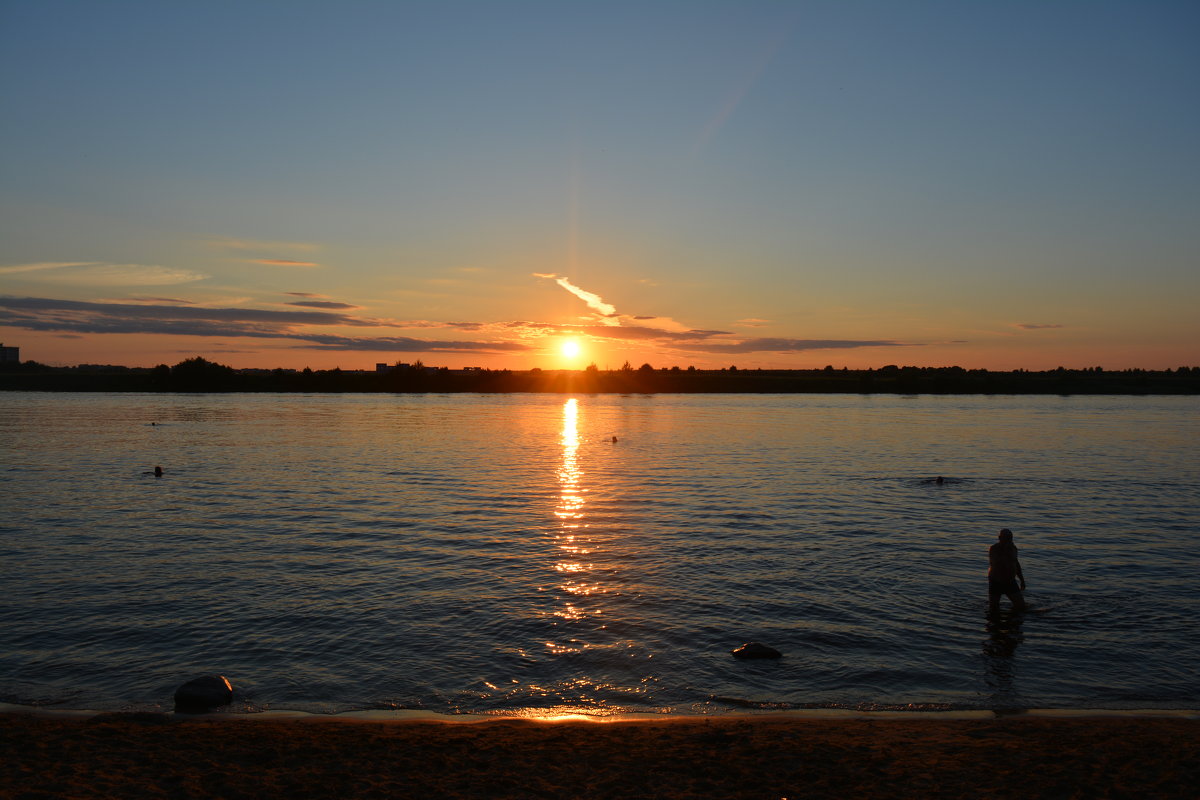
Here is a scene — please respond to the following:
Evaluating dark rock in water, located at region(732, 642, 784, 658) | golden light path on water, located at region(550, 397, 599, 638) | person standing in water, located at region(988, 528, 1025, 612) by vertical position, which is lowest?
golden light path on water, located at region(550, 397, 599, 638)

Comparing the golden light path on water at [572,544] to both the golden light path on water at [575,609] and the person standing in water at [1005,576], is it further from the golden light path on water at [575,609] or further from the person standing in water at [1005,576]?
the person standing in water at [1005,576]

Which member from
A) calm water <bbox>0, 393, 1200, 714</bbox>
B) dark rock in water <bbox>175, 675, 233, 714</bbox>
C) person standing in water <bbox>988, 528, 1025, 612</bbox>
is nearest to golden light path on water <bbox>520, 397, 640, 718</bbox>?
calm water <bbox>0, 393, 1200, 714</bbox>

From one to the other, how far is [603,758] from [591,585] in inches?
470

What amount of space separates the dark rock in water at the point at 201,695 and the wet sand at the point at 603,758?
0.52 meters

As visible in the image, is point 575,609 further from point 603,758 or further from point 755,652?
point 603,758

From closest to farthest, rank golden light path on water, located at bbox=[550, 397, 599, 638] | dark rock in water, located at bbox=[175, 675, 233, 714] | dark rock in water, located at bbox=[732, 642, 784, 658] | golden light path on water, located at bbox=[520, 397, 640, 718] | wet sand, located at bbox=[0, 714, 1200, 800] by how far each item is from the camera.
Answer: wet sand, located at bbox=[0, 714, 1200, 800], dark rock in water, located at bbox=[175, 675, 233, 714], golden light path on water, located at bbox=[520, 397, 640, 718], dark rock in water, located at bbox=[732, 642, 784, 658], golden light path on water, located at bbox=[550, 397, 599, 638]

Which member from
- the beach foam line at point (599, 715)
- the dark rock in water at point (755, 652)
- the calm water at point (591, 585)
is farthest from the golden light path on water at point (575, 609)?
the dark rock in water at point (755, 652)

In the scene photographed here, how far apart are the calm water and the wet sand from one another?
1438 mm

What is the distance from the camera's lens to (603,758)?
12.3 m

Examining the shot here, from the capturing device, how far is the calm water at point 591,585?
52.8ft

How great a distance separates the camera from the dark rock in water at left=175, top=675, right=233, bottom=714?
1448 centimetres

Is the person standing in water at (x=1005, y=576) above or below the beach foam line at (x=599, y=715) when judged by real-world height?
above

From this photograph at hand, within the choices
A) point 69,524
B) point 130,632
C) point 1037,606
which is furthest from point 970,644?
point 69,524

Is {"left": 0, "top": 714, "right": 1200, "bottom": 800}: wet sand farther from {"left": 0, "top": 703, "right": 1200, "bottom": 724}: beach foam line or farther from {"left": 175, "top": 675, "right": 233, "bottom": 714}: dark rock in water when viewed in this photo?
{"left": 175, "top": 675, "right": 233, "bottom": 714}: dark rock in water
